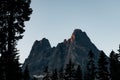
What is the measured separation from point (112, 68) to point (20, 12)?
3921 centimetres

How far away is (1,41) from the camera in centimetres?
2541

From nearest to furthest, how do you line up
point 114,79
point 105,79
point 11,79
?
point 11,79, point 105,79, point 114,79

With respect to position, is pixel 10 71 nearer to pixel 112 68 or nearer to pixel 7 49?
pixel 7 49

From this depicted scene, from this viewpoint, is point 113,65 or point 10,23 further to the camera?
point 113,65

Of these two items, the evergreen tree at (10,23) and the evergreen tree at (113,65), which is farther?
the evergreen tree at (113,65)

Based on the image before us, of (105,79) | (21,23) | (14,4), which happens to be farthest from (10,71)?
(105,79)

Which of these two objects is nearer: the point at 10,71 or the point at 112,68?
the point at 10,71

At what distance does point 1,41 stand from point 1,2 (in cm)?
369

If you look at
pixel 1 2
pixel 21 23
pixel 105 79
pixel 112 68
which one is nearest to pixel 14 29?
pixel 21 23

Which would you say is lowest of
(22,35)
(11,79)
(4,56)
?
(11,79)

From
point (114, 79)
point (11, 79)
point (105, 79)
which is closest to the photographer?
point (11, 79)

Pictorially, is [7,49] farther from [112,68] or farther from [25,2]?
[112,68]

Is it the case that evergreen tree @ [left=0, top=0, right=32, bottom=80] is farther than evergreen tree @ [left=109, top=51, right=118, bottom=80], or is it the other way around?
evergreen tree @ [left=109, top=51, right=118, bottom=80]

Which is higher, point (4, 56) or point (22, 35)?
point (22, 35)
